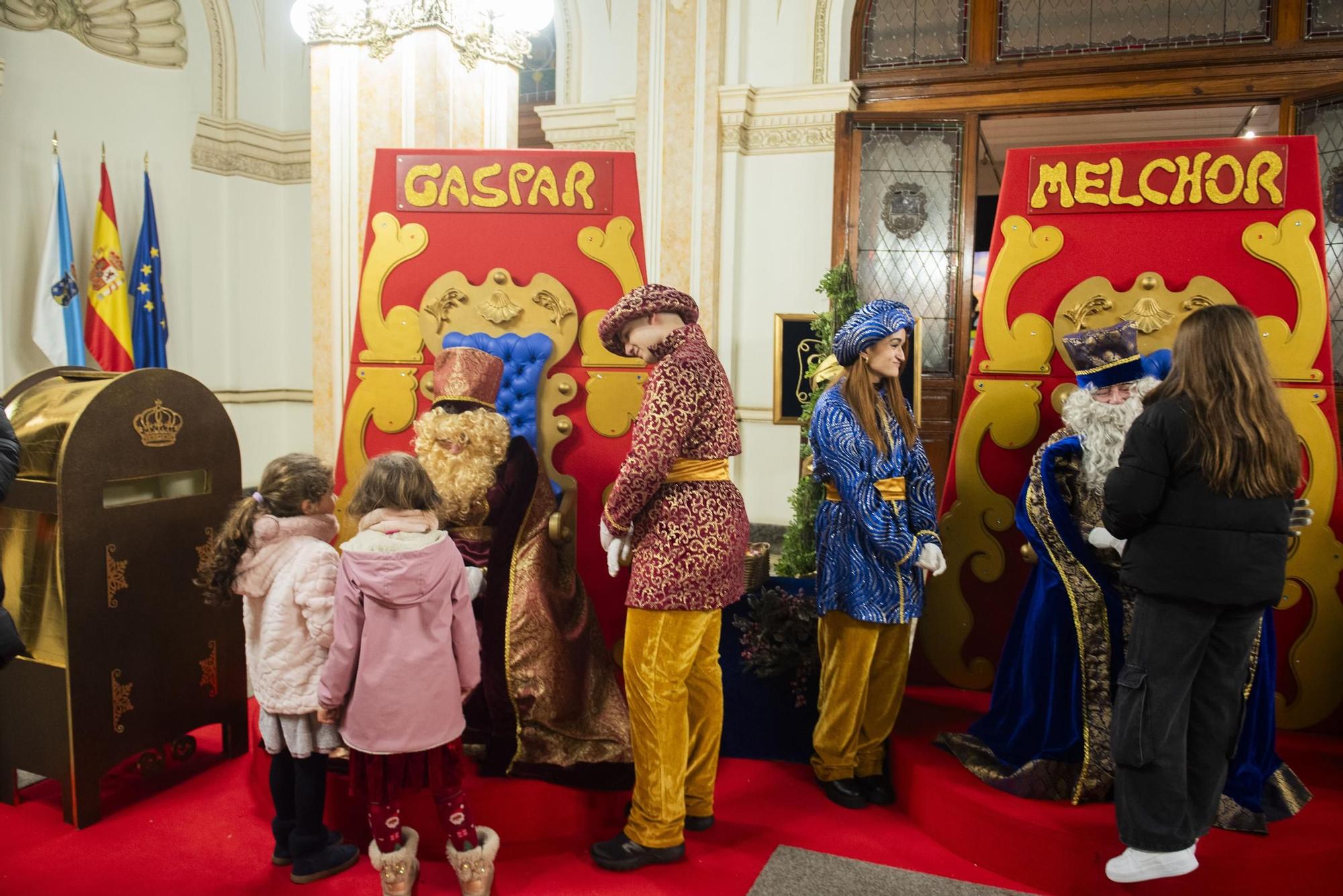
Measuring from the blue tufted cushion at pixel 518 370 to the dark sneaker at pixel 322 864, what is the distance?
4.84ft

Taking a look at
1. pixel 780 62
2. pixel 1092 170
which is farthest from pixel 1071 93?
pixel 1092 170

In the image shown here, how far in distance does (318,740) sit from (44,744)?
110cm

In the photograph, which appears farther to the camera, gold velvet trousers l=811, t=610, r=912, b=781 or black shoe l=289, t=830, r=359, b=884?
gold velvet trousers l=811, t=610, r=912, b=781

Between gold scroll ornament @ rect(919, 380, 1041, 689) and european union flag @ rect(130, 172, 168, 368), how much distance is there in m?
6.19

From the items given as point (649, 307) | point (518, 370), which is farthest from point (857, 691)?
point (518, 370)

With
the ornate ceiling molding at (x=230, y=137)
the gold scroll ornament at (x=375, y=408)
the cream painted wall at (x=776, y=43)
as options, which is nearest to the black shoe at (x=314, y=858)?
the gold scroll ornament at (x=375, y=408)

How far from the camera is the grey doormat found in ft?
9.29

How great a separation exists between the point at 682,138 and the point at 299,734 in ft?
18.4

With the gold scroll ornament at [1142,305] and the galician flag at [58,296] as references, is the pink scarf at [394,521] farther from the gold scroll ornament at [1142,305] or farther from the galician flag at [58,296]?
the galician flag at [58,296]

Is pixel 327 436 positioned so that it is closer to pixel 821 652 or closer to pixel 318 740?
pixel 318 740

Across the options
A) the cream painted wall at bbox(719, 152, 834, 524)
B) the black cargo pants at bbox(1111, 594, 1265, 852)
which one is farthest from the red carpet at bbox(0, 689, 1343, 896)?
the cream painted wall at bbox(719, 152, 834, 524)

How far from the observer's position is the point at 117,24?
24.3ft

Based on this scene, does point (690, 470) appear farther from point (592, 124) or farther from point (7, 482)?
point (592, 124)

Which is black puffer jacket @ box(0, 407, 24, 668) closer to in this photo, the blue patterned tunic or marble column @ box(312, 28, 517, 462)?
marble column @ box(312, 28, 517, 462)
